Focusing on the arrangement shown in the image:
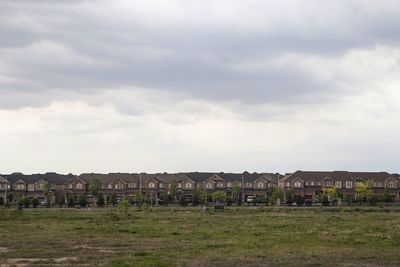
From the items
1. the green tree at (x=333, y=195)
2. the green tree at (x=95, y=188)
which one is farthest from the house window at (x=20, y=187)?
the green tree at (x=333, y=195)

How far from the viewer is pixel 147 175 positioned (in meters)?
155

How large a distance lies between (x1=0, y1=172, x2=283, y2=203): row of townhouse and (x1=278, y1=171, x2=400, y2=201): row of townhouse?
22.9 ft

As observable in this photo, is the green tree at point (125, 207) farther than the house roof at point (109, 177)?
No

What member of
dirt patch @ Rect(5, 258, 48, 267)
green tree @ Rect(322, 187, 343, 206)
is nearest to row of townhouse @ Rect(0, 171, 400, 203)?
green tree @ Rect(322, 187, 343, 206)

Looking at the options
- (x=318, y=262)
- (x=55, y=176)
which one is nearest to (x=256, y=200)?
(x=55, y=176)

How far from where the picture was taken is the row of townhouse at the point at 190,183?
14138 cm

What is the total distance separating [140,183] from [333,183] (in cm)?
4905

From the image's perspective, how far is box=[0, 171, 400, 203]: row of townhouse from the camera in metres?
141

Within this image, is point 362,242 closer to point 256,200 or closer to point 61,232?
point 61,232

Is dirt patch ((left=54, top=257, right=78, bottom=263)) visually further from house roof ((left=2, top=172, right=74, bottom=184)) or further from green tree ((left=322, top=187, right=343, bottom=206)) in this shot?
house roof ((left=2, top=172, right=74, bottom=184))

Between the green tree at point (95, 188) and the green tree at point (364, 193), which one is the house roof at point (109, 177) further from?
the green tree at point (364, 193)

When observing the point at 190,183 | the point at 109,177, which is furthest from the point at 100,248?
the point at 109,177

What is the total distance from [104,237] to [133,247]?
22.4ft

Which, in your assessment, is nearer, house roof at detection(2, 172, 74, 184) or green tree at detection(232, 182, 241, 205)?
green tree at detection(232, 182, 241, 205)
